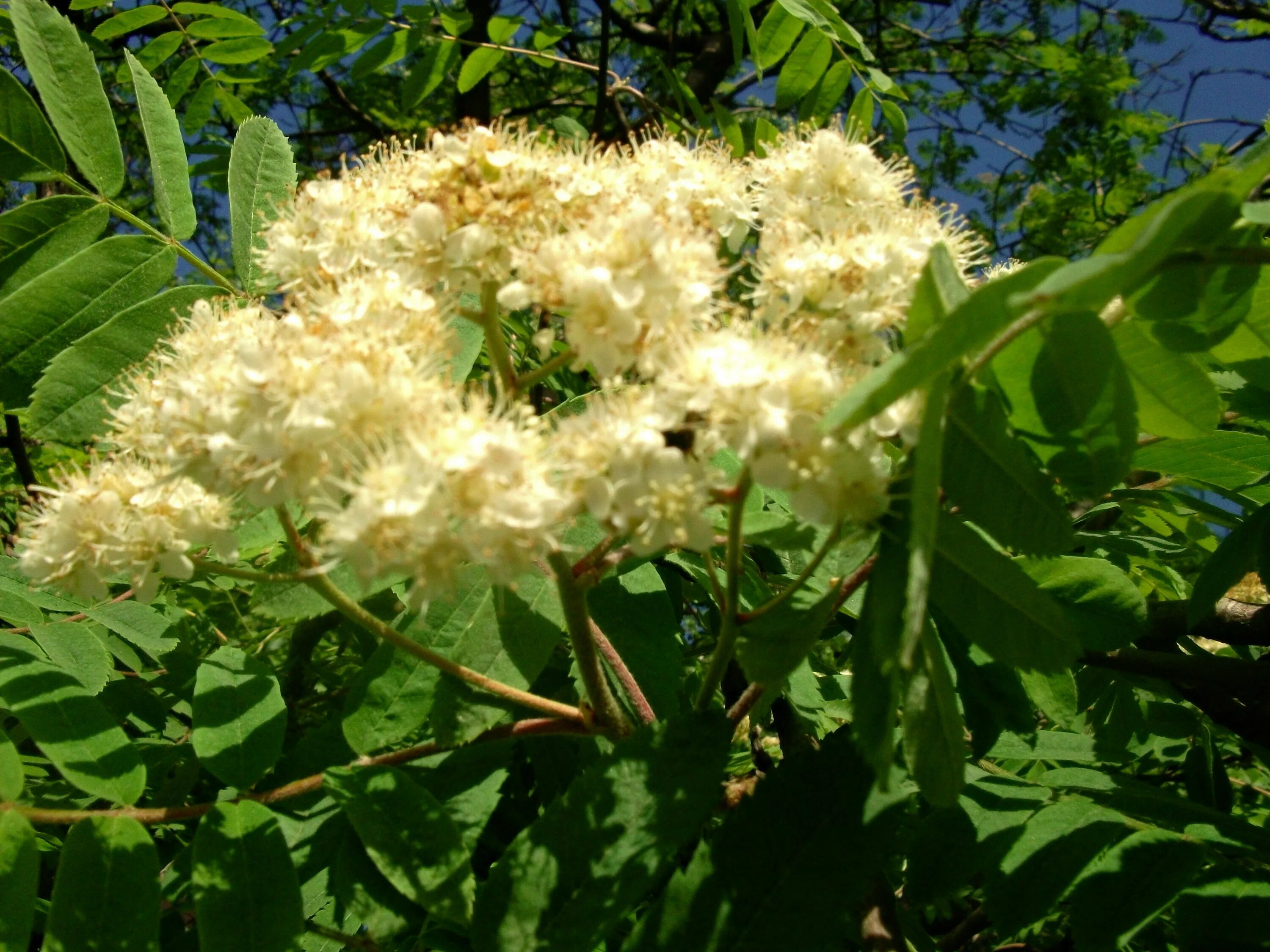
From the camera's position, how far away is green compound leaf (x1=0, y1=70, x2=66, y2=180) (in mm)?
1636

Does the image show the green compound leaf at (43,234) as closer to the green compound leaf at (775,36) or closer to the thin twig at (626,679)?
the thin twig at (626,679)

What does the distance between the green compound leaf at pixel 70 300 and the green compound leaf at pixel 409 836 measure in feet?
2.61

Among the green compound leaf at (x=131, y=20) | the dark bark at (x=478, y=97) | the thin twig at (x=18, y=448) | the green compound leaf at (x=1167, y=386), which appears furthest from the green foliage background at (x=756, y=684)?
the dark bark at (x=478, y=97)

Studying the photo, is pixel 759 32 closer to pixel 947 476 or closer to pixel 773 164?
pixel 773 164

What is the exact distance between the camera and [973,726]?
127 cm

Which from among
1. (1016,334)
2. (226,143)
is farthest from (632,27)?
(1016,334)

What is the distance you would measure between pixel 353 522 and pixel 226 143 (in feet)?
8.09

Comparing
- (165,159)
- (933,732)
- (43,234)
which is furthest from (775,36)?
(933,732)

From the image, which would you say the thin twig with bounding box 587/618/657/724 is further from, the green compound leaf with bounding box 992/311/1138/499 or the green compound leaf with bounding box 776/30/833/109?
the green compound leaf with bounding box 776/30/833/109

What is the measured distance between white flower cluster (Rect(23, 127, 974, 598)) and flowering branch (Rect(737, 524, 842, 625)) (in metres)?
0.05

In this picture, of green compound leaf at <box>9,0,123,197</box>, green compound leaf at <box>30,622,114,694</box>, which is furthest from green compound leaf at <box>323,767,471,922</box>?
green compound leaf at <box>9,0,123,197</box>

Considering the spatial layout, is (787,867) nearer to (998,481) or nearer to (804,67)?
(998,481)

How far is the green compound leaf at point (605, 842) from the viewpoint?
3.39ft

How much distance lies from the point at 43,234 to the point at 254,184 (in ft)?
1.14
